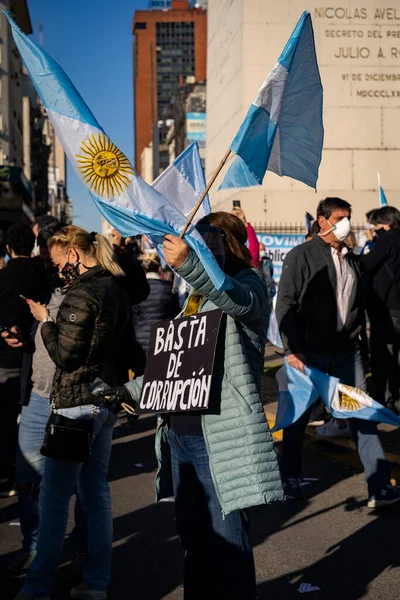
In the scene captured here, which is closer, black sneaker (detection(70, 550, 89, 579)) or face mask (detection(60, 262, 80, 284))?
face mask (detection(60, 262, 80, 284))

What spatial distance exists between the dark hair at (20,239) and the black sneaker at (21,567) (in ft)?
6.96

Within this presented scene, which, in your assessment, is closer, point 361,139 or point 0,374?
point 0,374

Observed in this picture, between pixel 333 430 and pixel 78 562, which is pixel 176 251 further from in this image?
pixel 333 430

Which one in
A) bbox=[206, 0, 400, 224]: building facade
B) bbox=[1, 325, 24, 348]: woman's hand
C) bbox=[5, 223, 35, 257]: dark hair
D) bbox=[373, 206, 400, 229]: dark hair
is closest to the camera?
bbox=[1, 325, 24, 348]: woman's hand

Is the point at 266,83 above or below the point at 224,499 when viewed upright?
above

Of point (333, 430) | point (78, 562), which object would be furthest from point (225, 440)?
point (333, 430)

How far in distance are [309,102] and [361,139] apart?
1771cm

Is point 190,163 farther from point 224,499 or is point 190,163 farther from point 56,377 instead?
point 224,499

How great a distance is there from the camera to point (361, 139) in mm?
21312

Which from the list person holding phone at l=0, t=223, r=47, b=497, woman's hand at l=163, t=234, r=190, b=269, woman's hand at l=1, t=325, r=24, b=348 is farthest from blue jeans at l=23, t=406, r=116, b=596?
person holding phone at l=0, t=223, r=47, b=497

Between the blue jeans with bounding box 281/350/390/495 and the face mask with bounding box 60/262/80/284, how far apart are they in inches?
91.0

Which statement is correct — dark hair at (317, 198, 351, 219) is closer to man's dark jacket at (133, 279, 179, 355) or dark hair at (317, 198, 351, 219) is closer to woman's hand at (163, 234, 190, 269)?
woman's hand at (163, 234, 190, 269)

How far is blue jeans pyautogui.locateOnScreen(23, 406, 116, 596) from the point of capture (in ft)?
14.1

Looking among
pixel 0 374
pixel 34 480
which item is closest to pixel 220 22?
pixel 0 374
